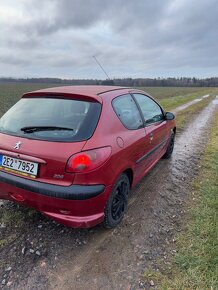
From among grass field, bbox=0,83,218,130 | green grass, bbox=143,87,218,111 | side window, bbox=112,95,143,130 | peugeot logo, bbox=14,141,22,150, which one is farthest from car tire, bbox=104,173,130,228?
green grass, bbox=143,87,218,111

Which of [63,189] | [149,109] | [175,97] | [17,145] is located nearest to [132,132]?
[149,109]

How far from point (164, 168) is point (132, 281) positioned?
3.05 m

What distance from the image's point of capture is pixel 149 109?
446 cm

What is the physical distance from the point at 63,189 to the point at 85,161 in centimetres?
35

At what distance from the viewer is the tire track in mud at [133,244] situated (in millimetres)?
2494

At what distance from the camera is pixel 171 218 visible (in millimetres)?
3516

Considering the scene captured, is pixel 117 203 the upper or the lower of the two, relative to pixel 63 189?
lower

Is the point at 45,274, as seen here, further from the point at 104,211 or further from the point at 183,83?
the point at 183,83

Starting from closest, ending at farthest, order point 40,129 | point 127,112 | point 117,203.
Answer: point 40,129
point 117,203
point 127,112

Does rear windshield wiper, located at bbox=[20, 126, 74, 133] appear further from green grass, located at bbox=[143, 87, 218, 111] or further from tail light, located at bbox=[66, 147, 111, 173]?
green grass, located at bbox=[143, 87, 218, 111]

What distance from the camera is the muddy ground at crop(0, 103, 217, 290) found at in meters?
2.48

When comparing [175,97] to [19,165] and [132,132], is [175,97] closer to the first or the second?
[132,132]

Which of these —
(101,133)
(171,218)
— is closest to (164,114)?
(171,218)

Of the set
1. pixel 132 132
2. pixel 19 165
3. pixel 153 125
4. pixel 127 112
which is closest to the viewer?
pixel 19 165
